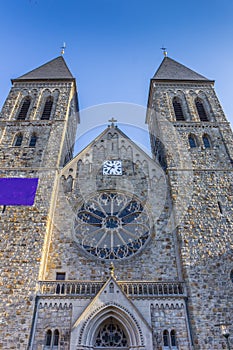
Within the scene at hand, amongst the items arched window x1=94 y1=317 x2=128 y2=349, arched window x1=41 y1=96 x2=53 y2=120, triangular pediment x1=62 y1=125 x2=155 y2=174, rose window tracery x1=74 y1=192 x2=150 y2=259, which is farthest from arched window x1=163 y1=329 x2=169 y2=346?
arched window x1=41 y1=96 x2=53 y2=120

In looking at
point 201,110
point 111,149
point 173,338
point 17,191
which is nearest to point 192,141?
point 201,110

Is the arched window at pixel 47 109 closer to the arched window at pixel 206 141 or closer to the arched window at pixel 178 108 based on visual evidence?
the arched window at pixel 178 108

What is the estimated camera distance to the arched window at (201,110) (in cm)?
1909

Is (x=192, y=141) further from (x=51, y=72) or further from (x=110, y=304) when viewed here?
(x=51, y=72)

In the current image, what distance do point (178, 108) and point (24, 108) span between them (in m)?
10.3

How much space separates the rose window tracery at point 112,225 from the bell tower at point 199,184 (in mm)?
1753

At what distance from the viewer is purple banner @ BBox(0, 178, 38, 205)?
14.0 m

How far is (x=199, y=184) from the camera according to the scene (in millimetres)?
14969

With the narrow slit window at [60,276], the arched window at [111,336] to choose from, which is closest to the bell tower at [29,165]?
the narrow slit window at [60,276]

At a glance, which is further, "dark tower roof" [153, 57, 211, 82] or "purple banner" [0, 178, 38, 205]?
"dark tower roof" [153, 57, 211, 82]

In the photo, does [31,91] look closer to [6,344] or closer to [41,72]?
[41,72]

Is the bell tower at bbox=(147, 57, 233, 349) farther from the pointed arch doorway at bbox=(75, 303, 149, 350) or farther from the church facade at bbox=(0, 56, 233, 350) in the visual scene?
the pointed arch doorway at bbox=(75, 303, 149, 350)

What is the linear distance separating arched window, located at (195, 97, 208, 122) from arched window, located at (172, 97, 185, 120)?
3.82 ft

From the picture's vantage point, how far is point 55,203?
47.6 ft
